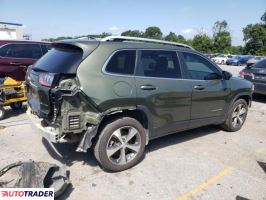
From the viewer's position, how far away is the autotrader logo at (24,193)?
2.83 m

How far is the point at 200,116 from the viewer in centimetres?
501

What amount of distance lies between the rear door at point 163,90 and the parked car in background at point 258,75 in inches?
205

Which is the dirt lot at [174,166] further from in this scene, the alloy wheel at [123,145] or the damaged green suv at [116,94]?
the damaged green suv at [116,94]

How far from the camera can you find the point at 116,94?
3705 mm

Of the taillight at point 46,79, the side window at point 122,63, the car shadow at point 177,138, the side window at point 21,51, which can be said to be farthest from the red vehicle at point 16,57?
the side window at point 122,63

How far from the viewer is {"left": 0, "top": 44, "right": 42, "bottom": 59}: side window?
7.79 metres

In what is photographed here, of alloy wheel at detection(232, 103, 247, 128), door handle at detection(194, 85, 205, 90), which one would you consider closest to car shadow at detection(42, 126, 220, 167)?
alloy wheel at detection(232, 103, 247, 128)

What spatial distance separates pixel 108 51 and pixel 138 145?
4.80 ft

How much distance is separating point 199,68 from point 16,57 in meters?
5.44

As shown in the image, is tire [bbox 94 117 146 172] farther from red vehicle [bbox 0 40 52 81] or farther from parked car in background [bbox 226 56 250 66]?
parked car in background [bbox 226 56 250 66]

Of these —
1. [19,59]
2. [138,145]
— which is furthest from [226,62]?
[138,145]

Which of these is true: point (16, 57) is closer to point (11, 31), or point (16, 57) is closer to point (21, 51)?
point (21, 51)

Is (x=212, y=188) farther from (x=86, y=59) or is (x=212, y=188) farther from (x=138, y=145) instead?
(x=86, y=59)

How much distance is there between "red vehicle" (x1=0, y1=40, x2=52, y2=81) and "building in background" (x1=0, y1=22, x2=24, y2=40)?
981 inches
